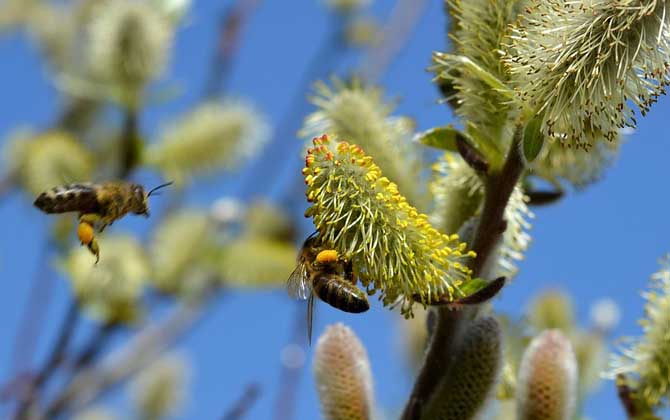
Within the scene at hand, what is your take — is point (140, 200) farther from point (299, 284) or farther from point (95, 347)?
point (95, 347)

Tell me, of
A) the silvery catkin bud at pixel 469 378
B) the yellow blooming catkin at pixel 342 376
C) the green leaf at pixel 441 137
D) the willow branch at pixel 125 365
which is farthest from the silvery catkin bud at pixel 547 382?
the willow branch at pixel 125 365

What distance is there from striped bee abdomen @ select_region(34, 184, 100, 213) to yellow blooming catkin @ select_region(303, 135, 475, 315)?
0.49 metres

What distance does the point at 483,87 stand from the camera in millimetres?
1361

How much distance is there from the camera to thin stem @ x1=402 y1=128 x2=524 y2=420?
1.33 meters

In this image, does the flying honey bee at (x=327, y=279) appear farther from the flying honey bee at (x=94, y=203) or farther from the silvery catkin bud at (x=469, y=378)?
the flying honey bee at (x=94, y=203)

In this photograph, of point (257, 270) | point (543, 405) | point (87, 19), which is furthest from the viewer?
point (87, 19)

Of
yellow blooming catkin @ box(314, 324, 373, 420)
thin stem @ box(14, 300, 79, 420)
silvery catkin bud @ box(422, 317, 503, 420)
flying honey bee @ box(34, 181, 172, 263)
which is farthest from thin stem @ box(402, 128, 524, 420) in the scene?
thin stem @ box(14, 300, 79, 420)

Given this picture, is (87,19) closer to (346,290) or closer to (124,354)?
(124,354)

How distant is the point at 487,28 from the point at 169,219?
224 cm

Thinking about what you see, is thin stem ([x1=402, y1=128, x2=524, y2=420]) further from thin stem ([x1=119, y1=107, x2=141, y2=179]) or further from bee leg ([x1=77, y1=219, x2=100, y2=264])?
thin stem ([x1=119, y1=107, x2=141, y2=179])

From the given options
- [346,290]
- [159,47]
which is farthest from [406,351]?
[346,290]

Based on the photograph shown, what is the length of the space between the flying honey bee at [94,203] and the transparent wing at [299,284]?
0.30m

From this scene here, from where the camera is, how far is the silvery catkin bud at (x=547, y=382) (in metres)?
1.50

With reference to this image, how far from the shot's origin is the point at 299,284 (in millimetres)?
1480
